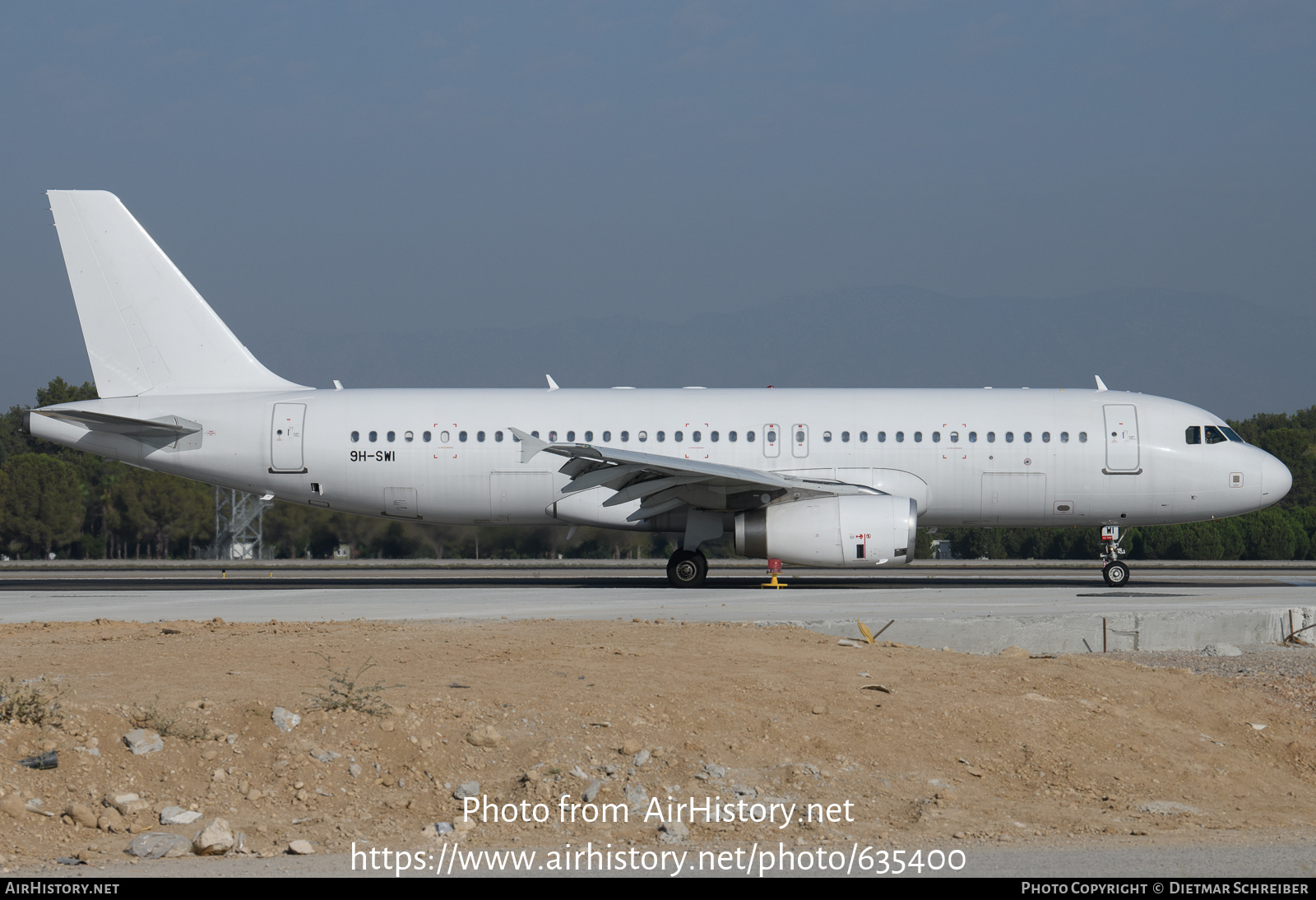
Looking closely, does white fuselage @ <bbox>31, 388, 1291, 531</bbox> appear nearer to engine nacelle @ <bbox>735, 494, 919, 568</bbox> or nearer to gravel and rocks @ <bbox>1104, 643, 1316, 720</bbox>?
engine nacelle @ <bbox>735, 494, 919, 568</bbox>

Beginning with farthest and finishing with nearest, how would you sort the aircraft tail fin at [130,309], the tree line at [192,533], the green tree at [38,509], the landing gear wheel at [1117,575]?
the green tree at [38,509], the tree line at [192,533], the aircraft tail fin at [130,309], the landing gear wheel at [1117,575]

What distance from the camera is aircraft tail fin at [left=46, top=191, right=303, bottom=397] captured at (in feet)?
73.4

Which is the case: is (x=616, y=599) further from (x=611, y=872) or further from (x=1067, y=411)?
(x=611, y=872)

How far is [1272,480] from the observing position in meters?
21.4

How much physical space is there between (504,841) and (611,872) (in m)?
0.82

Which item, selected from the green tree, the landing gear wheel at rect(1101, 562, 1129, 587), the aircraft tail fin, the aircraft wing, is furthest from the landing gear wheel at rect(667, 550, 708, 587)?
the green tree

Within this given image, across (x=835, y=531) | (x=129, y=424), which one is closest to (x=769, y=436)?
(x=835, y=531)

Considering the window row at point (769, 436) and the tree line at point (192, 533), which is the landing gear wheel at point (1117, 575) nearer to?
the window row at point (769, 436)

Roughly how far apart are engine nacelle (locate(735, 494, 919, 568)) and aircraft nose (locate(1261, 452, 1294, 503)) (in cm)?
726

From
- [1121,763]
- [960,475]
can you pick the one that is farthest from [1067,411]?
[1121,763]

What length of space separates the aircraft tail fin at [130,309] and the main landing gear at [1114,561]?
17.3m

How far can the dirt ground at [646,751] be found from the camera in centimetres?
653

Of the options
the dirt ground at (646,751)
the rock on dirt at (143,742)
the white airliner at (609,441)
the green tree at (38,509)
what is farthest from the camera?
the green tree at (38,509)

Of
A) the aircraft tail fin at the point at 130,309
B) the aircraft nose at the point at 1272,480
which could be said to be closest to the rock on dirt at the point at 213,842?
the aircraft tail fin at the point at 130,309
